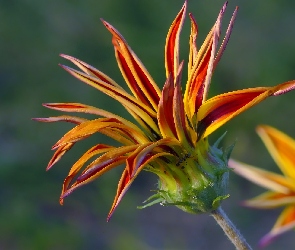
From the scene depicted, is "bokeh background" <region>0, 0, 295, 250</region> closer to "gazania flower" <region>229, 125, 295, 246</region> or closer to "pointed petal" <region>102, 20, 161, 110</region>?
"gazania flower" <region>229, 125, 295, 246</region>

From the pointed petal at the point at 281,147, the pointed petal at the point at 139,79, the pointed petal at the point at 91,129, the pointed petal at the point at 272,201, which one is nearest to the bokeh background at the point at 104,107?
the pointed petal at the point at 281,147

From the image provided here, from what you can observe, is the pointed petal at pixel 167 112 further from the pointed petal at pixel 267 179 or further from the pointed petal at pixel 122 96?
the pointed petal at pixel 267 179

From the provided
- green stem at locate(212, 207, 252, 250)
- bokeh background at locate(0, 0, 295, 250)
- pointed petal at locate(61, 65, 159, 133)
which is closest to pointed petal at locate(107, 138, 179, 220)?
pointed petal at locate(61, 65, 159, 133)

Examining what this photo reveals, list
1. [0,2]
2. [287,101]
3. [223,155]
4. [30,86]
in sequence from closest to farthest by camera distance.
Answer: [223,155]
[287,101]
[30,86]
[0,2]

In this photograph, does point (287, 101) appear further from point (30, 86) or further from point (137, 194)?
point (30, 86)

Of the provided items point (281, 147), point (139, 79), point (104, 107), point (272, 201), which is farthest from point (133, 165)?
point (104, 107)

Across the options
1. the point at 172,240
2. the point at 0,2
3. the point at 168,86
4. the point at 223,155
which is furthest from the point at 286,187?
the point at 0,2
